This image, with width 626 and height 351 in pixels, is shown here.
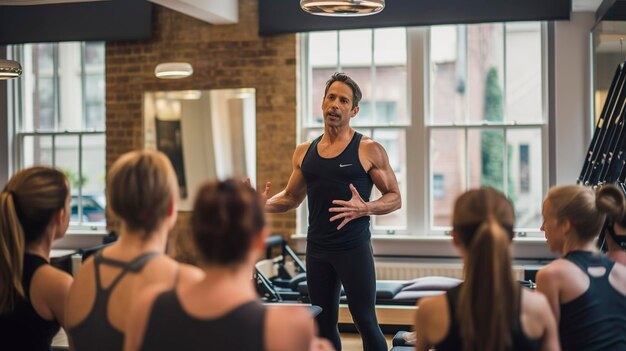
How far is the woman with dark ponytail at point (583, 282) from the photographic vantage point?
2.46 metres

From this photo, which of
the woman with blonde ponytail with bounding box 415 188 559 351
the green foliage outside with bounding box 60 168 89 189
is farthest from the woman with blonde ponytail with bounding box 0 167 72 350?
the green foliage outside with bounding box 60 168 89 189

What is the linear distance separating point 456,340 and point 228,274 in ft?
2.02

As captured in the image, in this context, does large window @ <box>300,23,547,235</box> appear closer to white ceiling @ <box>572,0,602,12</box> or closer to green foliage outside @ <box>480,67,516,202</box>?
white ceiling @ <box>572,0,602,12</box>

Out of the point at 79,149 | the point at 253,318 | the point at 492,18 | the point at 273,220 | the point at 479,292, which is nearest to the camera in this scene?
the point at 253,318

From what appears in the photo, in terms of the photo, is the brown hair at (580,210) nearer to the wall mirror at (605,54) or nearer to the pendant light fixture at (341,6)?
the pendant light fixture at (341,6)

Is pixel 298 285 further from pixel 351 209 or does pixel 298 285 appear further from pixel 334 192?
pixel 351 209

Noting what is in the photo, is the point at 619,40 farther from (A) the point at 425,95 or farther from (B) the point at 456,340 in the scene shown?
(B) the point at 456,340

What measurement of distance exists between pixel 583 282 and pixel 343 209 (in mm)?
1787

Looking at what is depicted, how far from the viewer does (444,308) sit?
Answer: 208 centimetres

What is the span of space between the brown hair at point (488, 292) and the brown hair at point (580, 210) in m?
0.54

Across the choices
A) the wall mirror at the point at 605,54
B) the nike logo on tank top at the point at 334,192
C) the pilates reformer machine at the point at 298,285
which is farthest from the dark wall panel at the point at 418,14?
the nike logo on tank top at the point at 334,192

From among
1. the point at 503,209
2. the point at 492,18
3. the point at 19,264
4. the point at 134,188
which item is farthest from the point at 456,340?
the point at 492,18

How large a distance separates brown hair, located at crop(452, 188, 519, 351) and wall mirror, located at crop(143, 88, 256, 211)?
5915 mm

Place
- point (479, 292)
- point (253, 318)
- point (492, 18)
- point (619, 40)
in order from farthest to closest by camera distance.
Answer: point (492, 18)
point (619, 40)
point (479, 292)
point (253, 318)
